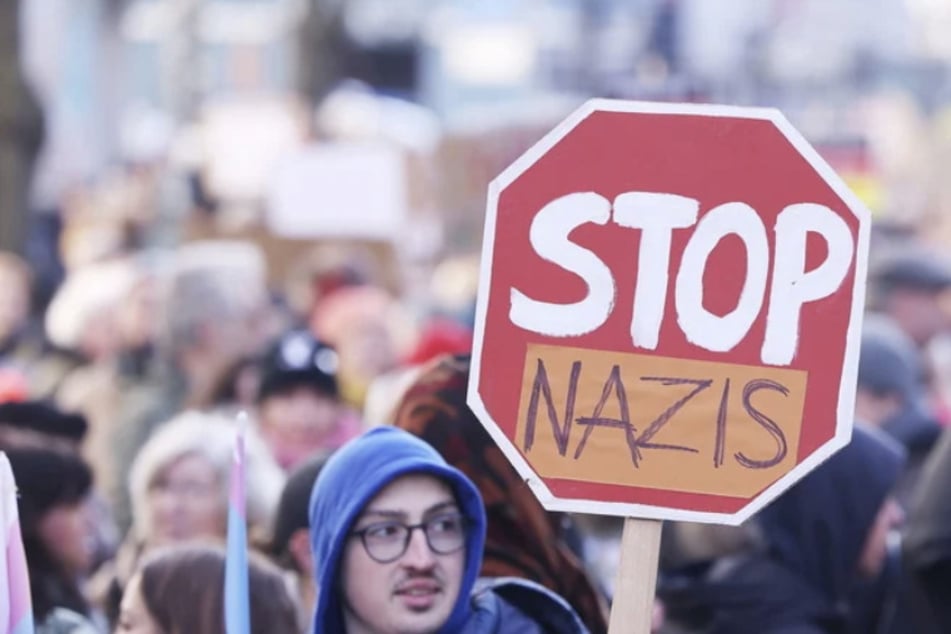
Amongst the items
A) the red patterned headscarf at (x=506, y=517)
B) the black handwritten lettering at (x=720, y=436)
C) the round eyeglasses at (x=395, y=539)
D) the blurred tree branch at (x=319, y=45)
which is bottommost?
the blurred tree branch at (x=319, y=45)

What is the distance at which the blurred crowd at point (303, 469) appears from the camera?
4578mm

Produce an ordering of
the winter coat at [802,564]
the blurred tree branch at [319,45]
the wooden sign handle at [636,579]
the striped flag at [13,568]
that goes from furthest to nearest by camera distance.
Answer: the blurred tree branch at [319,45], the winter coat at [802,564], the striped flag at [13,568], the wooden sign handle at [636,579]

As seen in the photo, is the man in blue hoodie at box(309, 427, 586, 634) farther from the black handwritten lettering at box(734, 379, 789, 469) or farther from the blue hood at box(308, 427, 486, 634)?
the black handwritten lettering at box(734, 379, 789, 469)

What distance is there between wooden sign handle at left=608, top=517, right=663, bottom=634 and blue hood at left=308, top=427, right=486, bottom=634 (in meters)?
0.42

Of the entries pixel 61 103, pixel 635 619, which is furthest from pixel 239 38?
pixel 635 619

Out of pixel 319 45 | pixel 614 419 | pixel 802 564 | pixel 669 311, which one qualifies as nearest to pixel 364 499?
pixel 614 419

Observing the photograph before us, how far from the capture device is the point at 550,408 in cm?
367

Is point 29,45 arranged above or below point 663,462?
below

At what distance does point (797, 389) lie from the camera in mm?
3611

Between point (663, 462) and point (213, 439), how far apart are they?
2324 millimetres

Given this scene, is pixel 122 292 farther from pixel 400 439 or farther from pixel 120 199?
pixel 120 199

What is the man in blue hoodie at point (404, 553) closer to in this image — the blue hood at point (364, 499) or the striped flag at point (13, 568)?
the blue hood at point (364, 499)

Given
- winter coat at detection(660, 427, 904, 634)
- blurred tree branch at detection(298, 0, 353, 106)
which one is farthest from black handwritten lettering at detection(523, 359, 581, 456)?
blurred tree branch at detection(298, 0, 353, 106)

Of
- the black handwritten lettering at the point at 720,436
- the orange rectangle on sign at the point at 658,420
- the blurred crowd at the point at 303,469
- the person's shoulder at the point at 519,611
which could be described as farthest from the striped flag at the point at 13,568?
the black handwritten lettering at the point at 720,436
